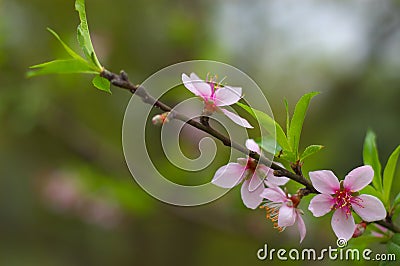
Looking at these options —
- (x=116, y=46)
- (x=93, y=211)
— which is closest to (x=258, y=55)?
(x=116, y=46)

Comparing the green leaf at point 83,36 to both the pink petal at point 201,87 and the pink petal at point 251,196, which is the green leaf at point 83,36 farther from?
the pink petal at point 251,196

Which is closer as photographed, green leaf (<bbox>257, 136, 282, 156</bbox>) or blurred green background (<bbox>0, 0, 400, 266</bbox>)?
green leaf (<bbox>257, 136, 282, 156</bbox>)

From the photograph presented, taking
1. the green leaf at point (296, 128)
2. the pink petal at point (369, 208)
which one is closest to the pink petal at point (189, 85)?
the green leaf at point (296, 128)

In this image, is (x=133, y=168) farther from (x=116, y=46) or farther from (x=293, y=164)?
(x=116, y=46)

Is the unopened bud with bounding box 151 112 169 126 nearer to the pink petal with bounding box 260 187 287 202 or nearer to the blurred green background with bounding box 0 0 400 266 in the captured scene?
the pink petal with bounding box 260 187 287 202

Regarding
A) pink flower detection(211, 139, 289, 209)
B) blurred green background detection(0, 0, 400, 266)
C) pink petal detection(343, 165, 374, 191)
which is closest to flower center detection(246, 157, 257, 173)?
pink flower detection(211, 139, 289, 209)

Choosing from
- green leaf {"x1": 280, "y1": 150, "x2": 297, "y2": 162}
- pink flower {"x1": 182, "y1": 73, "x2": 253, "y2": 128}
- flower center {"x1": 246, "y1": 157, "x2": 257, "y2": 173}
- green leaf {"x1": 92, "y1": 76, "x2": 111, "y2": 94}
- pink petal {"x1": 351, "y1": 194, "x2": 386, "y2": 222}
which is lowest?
pink petal {"x1": 351, "y1": 194, "x2": 386, "y2": 222}

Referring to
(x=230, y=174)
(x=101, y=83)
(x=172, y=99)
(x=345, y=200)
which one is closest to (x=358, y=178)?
(x=345, y=200)
